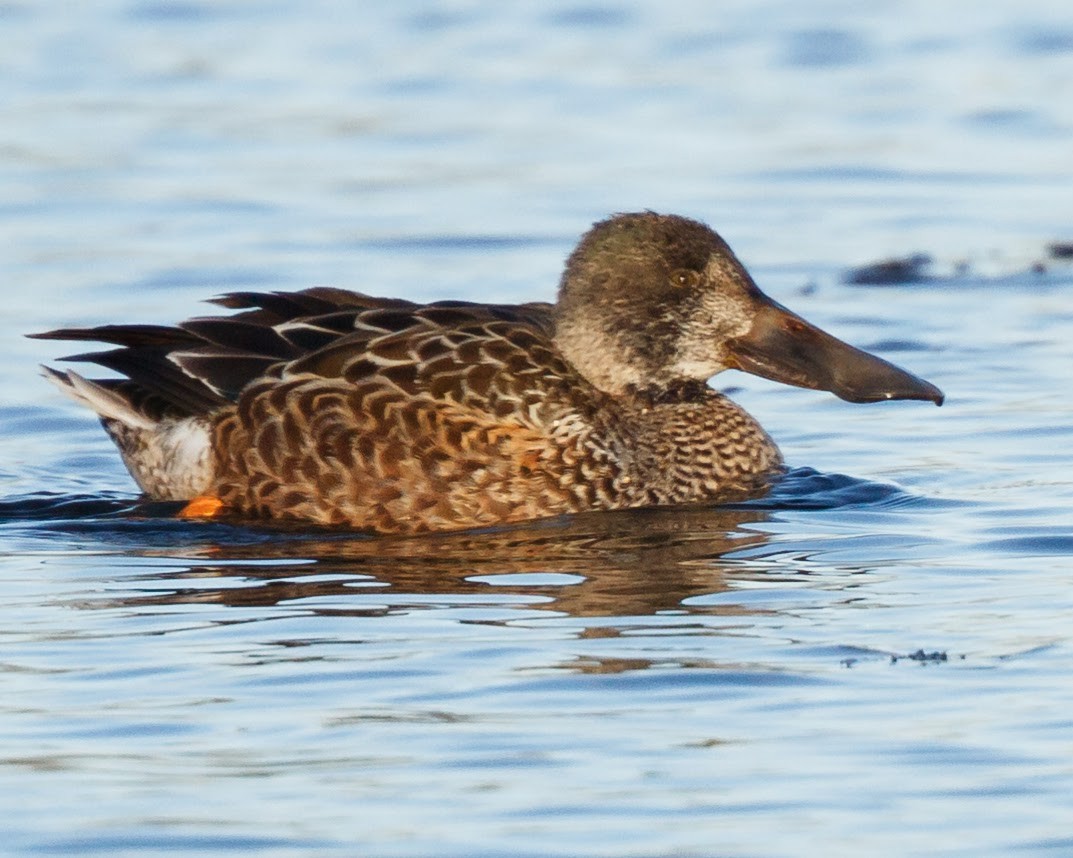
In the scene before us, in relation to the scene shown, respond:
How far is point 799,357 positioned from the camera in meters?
10.8

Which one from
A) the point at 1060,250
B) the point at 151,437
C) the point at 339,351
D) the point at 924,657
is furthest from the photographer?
the point at 1060,250

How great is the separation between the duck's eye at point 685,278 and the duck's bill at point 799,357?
315mm

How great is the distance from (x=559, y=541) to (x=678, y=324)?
134 centimetres

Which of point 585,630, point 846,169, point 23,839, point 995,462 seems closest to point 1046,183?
point 846,169

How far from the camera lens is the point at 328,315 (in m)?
10.4

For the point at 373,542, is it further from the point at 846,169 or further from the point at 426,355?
the point at 846,169

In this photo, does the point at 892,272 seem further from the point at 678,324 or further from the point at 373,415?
the point at 373,415

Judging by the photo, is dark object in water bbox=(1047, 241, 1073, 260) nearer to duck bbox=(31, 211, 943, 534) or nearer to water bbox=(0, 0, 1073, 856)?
water bbox=(0, 0, 1073, 856)

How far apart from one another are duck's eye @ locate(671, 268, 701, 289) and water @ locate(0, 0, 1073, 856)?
965mm

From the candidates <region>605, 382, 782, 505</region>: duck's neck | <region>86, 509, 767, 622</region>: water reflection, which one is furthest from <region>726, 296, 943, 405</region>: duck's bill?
<region>86, 509, 767, 622</region>: water reflection

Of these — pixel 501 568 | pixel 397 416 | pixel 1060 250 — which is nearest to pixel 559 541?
pixel 501 568

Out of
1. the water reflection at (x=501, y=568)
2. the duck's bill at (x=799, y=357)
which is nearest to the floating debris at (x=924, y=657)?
the water reflection at (x=501, y=568)

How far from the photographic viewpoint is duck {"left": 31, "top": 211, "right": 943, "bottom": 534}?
1003 centimetres

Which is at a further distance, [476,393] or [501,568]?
[476,393]
